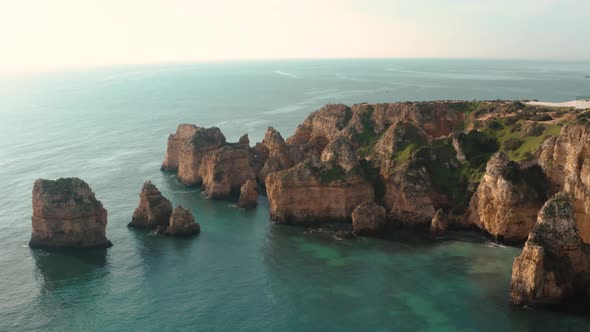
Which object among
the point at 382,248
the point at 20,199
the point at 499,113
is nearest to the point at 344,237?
the point at 382,248

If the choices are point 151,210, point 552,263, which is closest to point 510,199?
point 552,263

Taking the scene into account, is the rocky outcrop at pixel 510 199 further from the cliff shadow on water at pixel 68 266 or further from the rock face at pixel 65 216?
the rock face at pixel 65 216

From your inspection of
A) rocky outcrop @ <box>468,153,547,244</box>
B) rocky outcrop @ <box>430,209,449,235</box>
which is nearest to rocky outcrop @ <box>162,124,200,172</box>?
rocky outcrop @ <box>430,209,449,235</box>

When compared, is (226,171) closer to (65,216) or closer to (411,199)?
(65,216)

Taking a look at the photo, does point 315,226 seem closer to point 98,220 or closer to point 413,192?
point 413,192

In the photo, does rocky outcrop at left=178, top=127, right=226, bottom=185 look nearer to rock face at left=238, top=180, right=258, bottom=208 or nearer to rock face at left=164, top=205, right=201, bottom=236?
rock face at left=238, top=180, right=258, bottom=208

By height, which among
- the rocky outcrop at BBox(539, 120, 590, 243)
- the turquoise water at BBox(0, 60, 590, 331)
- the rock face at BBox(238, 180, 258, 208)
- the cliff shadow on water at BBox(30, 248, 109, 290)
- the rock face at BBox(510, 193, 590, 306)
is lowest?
the cliff shadow on water at BBox(30, 248, 109, 290)
